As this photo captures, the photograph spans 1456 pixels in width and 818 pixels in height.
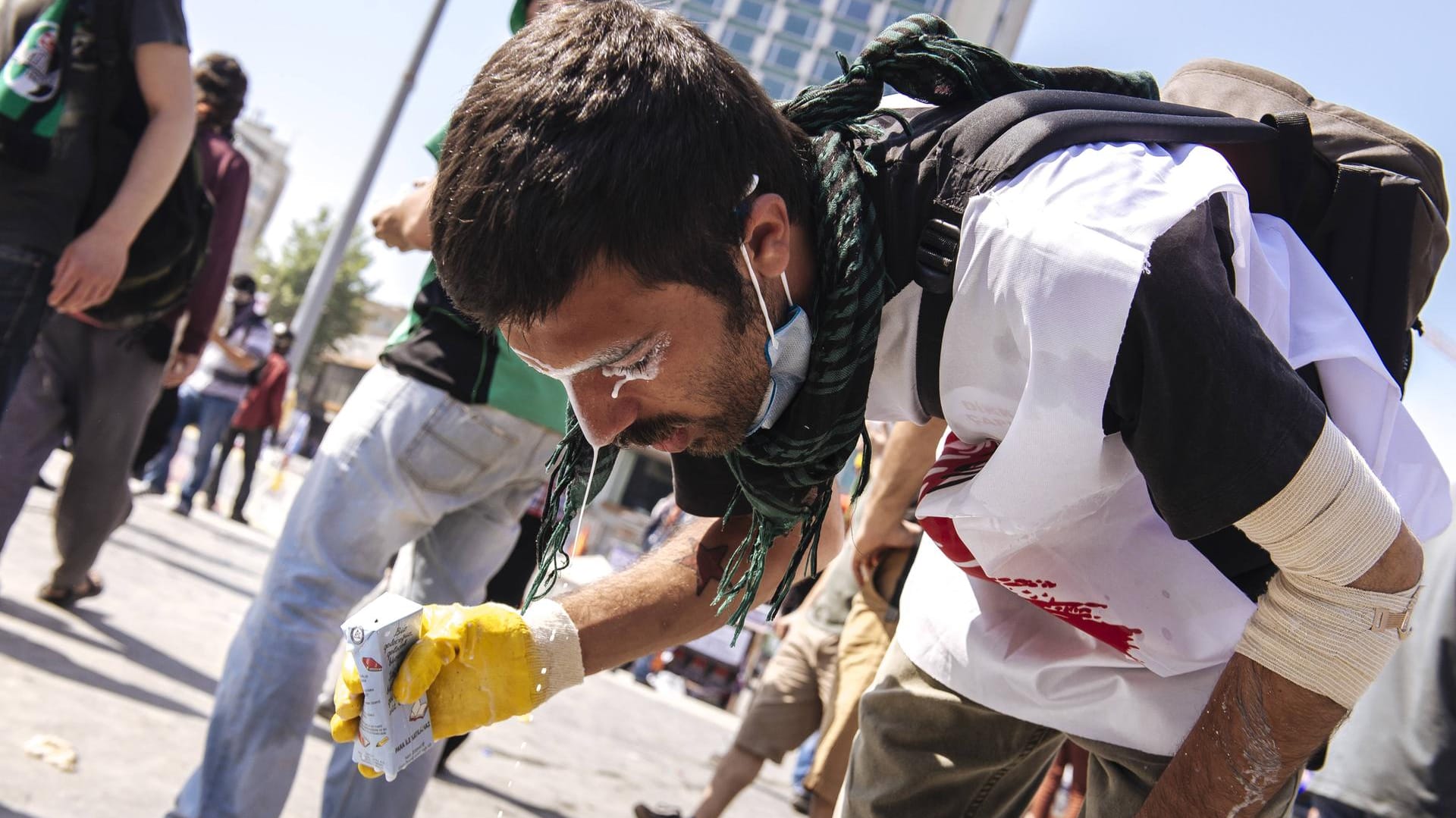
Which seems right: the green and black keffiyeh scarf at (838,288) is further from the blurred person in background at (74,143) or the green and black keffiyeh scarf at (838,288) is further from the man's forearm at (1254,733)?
the blurred person in background at (74,143)

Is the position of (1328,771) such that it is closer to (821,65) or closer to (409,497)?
(409,497)

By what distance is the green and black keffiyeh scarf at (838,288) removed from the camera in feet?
4.80

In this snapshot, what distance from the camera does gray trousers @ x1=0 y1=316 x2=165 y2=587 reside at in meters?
3.08

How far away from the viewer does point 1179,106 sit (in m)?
1.55

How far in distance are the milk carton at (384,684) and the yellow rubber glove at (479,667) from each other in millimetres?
28

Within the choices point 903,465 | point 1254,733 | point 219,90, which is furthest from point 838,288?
point 219,90

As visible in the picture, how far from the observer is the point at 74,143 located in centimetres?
265

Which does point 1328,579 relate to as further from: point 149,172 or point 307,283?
point 307,283

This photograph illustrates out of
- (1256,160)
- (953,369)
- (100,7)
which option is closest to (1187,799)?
(953,369)

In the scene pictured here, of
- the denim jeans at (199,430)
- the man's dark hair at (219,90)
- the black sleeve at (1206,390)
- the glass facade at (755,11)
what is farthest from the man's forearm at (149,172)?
the glass facade at (755,11)

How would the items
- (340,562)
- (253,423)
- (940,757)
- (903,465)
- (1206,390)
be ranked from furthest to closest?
(253,423) < (903,465) < (340,562) < (940,757) < (1206,390)

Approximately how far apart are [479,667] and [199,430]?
709cm

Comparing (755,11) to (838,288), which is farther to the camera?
(755,11)

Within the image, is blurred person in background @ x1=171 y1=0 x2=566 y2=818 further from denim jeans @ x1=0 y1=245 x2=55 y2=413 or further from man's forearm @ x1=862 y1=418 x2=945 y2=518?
man's forearm @ x1=862 y1=418 x2=945 y2=518
